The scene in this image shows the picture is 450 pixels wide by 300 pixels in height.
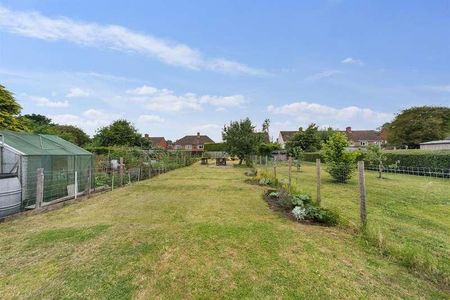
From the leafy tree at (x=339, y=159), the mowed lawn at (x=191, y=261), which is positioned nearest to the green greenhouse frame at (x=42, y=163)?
the mowed lawn at (x=191, y=261)

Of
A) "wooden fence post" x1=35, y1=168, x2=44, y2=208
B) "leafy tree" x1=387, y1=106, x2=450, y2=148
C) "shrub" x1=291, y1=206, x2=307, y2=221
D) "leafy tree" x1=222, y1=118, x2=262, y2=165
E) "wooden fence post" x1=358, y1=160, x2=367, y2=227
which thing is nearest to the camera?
"wooden fence post" x1=358, y1=160, x2=367, y2=227

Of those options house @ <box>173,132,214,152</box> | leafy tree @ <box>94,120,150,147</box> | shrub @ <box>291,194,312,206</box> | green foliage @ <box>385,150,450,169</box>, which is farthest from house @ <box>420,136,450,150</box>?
house @ <box>173,132,214,152</box>

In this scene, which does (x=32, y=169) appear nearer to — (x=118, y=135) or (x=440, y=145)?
(x=440, y=145)

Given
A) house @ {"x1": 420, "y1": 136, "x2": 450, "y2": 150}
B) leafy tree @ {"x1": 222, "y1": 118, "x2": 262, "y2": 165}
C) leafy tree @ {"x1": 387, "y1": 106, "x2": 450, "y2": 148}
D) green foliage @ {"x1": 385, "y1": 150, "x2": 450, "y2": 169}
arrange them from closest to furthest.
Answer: green foliage @ {"x1": 385, "y1": 150, "x2": 450, "y2": 169}, leafy tree @ {"x1": 222, "y1": 118, "x2": 262, "y2": 165}, house @ {"x1": 420, "y1": 136, "x2": 450, "y2": 150}, leafy tree @ {"x1": 387, "y1": 106, "x2": 450, "y2": 148}

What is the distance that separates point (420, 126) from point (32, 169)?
54920 millimetres

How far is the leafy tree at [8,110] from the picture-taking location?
13.1 metres

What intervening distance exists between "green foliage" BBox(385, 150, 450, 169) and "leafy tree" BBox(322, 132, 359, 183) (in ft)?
29.8

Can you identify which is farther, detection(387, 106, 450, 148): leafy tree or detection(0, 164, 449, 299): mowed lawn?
detection(387, 106, 450, 148): leafy tree

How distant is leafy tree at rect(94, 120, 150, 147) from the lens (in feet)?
148

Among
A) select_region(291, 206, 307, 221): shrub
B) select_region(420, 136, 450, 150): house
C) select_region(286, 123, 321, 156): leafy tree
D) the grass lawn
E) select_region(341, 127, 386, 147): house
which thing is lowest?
the grass lawn

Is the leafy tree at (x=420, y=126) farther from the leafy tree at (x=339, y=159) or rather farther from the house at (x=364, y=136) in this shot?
the leafy tree at (x=339, y=159)

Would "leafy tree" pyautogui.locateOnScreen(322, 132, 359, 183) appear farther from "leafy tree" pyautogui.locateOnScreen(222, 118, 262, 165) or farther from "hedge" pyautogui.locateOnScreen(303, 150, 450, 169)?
"leafy tree" pyautogui.locateOnScreen(222, 118, 262, 165)

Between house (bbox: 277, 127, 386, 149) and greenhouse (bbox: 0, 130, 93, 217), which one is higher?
house (bbox: 277, 127, 386, 149)

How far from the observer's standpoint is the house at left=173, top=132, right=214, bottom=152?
7350 centimetres
